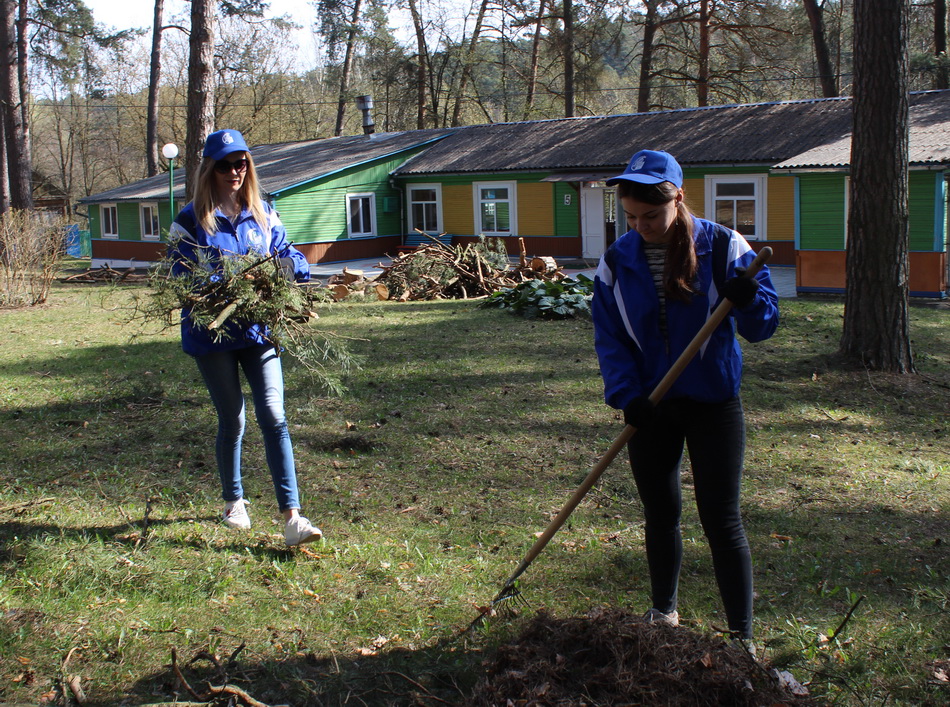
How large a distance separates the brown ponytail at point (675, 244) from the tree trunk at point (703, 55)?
28426 mm

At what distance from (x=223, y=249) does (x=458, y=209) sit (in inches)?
943

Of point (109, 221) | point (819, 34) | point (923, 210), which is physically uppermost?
point (819, 34)

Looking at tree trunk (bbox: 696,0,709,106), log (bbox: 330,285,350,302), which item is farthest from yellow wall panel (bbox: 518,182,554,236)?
log (bbox: 330,285,350,302)

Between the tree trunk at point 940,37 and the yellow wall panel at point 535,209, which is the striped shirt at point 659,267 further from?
the tree trunk at point 940,37

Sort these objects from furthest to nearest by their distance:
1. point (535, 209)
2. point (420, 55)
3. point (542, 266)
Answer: point (420, 55)
point (535, 209)
point (542, 266)

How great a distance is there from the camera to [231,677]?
305 cm

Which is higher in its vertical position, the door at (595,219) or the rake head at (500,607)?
the door at (595,219)

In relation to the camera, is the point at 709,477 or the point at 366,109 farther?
the point at 366,109

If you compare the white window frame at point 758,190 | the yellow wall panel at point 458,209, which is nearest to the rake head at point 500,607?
the white window frame at point 758,190

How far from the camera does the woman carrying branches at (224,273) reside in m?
3.94

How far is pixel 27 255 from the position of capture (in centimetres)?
1512

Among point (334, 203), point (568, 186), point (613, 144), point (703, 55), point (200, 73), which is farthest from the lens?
point (703, 55)

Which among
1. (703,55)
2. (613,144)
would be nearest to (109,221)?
(613,144)

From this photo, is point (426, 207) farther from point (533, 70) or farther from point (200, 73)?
point (200, 73)
